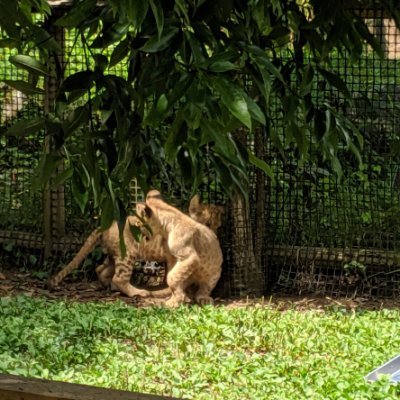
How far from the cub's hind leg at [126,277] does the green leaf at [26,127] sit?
634 centimetres

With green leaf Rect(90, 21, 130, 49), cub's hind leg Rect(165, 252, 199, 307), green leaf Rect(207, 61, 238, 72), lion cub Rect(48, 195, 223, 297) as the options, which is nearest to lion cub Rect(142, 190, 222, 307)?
cub's hind leg Rect(165, 252, 199, 307)

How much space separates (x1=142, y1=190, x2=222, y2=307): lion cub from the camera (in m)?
7.97

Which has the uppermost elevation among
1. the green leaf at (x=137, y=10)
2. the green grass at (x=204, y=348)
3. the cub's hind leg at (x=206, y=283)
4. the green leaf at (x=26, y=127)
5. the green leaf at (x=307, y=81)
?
the green leaf at (x=137, y=10)

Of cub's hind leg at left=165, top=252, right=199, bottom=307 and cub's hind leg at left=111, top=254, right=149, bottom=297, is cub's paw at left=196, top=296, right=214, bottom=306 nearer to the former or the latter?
cub's hind leg at left=165, top=252, right=199, bottom=307

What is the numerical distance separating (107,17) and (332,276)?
6588 mm

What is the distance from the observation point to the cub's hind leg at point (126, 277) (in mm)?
8266

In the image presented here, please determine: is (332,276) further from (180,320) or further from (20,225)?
(20,225)

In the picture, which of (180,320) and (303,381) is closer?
(303,381)

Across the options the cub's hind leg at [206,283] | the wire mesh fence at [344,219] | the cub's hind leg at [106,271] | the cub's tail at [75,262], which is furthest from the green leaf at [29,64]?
the cub's hind leg at [106,271]

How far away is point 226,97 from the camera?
5.30 feet

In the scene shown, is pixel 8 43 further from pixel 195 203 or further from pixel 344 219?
pixel 344 219

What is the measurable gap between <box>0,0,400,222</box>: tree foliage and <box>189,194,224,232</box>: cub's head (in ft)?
19.4

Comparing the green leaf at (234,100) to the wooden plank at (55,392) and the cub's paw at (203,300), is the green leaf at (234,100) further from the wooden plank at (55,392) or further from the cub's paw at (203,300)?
the cub's paw at (203,300)

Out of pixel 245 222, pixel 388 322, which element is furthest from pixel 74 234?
pixel 388 322
